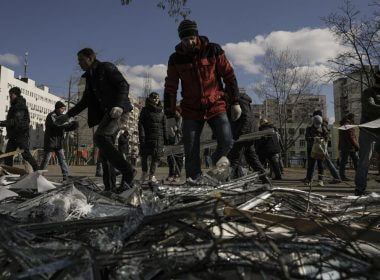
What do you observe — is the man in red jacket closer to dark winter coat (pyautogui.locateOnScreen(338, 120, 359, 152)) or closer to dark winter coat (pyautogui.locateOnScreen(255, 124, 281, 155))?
dark winter coat (pyautogui.locateOnScreen(255, 124, 281, 155))

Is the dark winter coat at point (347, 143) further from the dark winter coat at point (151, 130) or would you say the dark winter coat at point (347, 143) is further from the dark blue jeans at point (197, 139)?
the dark blue jeans at point (197, 139)

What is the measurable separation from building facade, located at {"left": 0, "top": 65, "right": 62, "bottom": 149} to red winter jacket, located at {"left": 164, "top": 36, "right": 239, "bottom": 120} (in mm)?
84150

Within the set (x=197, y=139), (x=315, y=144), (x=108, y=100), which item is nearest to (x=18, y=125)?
(x=108, y=100)

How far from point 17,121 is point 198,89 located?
4.84 meters

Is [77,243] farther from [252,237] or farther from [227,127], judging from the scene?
[227,127]

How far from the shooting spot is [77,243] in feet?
6.18

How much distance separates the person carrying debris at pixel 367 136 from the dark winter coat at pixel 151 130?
157 inches

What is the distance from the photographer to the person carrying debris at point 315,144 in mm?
9078

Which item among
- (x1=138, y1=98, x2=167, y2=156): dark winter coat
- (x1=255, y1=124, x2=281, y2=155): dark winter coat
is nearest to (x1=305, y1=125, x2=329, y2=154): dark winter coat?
(x1=255, y1=124, x2=281, y2=155): dark winter coat

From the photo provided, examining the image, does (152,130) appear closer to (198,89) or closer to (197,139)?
(197,139)

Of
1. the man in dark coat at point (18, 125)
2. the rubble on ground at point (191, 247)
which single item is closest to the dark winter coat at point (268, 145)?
the man in dark coat at point (18, 125)

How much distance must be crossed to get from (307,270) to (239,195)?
47.0 inches

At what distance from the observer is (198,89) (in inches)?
187

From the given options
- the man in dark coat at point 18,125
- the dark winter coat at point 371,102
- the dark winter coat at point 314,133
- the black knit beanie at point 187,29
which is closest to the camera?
the black knit beanie at point 187,29
